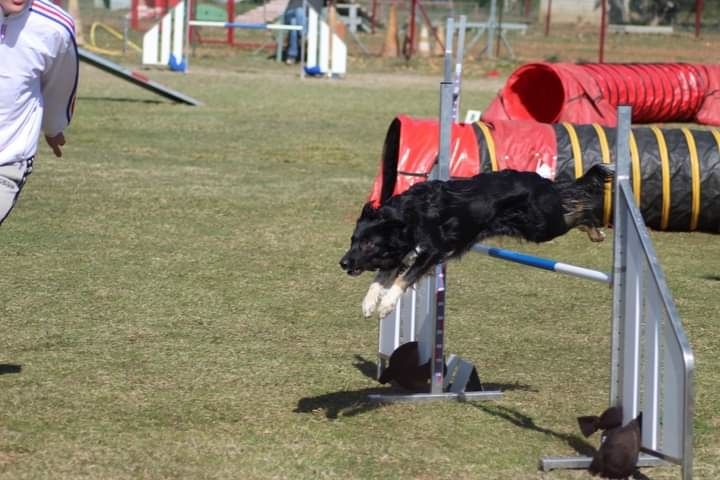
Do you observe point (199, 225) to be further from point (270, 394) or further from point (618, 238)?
point (618, 238)

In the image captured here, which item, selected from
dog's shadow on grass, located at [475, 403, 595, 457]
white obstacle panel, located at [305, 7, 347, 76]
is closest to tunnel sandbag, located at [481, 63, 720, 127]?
white obstacle panel, located at [305, 7, 347, 76]

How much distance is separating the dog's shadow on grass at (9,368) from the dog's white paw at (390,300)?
1927 millimetres

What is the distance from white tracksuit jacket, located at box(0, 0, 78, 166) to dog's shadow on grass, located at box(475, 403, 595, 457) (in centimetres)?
225

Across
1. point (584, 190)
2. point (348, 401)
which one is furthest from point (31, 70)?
point (584, 190)

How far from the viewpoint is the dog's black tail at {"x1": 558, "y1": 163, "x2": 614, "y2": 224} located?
5262 millimetres

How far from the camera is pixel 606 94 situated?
15.6 metres

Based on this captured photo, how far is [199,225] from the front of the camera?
31.8ft

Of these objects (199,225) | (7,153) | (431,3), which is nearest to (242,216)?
(199,225)

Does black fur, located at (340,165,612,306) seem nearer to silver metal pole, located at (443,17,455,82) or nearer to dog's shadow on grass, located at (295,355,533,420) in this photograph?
silver metal pole, located at (443,17,455,82)

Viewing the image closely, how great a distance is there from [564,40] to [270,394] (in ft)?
96.0

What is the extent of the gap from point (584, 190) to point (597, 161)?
4771mm

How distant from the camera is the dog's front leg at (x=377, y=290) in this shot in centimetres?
489

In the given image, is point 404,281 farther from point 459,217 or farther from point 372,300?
point 459,217

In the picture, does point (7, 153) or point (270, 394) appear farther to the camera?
point (270, 394)
